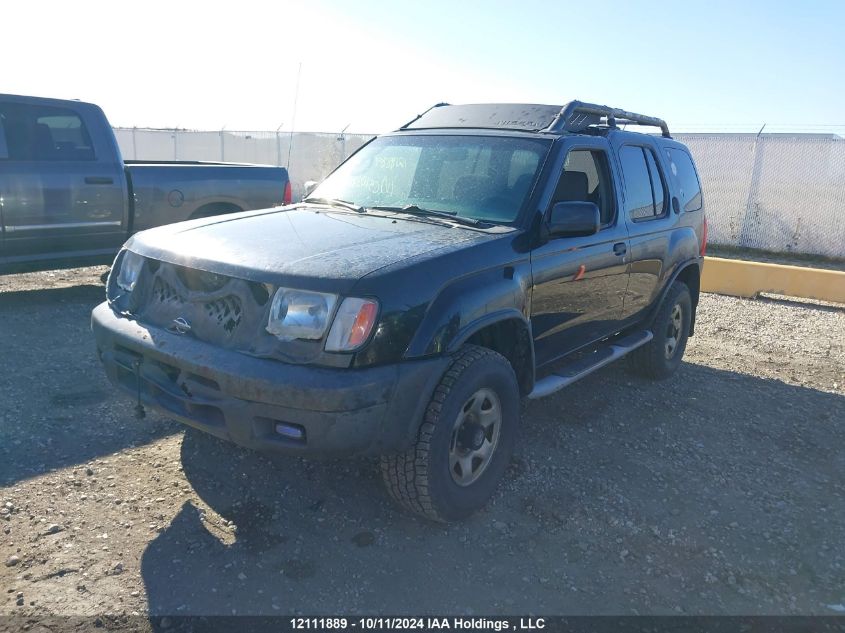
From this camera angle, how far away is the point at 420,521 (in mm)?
3434

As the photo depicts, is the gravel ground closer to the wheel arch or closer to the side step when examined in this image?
the side step

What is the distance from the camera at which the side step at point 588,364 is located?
397 cm

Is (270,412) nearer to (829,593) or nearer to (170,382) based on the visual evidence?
(170,382)

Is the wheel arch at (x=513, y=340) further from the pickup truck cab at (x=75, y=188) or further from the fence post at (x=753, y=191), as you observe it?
the fence post at (x=753, y=191)

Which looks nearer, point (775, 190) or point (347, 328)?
point (347, 328)

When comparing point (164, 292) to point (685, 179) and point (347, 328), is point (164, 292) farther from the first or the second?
point (685, 179)

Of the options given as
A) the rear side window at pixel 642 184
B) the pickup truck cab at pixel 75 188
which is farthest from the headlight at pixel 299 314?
the pickup truck cab at pixel 75 188

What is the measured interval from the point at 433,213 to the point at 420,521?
1.68 meters

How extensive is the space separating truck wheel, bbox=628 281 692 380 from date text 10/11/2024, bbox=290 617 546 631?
319cm

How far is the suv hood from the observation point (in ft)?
9.55

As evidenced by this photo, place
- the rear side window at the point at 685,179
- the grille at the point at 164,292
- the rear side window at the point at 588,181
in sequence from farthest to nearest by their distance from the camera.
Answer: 1. the rear side window at the point at 685,179
2. the rear side window at the point at 588,181
3. the grille at the point at 164,292

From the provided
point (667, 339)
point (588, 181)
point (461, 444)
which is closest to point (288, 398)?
point (461, 444)

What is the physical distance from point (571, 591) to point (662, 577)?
0.46 meters

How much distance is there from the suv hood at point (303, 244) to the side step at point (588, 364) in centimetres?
97
